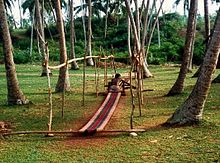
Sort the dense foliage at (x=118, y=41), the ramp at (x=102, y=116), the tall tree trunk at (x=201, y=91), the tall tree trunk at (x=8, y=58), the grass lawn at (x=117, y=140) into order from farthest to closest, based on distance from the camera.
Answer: the dense foliage at (x=118, y=41)
the tall tree trunk at (x=8, y=58)
the ramp at (x=102, y=116)
the tall tree trunk at (x=201, y=91)
the grass lawn at (x=117, y=140)

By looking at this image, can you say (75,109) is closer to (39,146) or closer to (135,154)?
(39,146)

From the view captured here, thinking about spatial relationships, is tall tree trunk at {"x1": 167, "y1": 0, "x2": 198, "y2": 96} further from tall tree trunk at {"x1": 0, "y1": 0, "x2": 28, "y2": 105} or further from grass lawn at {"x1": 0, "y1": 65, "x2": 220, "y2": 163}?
tall tree trunk at {"x1": 0, "y1": 0, "x2": 28, "y2": 105}

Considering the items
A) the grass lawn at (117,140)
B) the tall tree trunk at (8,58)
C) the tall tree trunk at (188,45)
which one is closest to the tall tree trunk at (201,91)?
the grass lawn at (117,140)

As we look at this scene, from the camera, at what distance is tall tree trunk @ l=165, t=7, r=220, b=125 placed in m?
8.74

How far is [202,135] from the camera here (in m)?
8.70

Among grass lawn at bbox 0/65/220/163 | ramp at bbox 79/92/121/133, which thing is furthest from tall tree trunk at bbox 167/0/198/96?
ramp at bbox 79/92/121/133

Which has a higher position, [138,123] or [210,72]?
[210,72]

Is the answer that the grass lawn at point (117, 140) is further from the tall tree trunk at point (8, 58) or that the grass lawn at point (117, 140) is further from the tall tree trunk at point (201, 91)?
the tall tree trunk at point (8, 58)

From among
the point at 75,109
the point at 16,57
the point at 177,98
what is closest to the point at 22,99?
the point at 75,109

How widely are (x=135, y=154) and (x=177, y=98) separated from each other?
6876 millimetres

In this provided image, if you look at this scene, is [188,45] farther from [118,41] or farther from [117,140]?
[118,41]

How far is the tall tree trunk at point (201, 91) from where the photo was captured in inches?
344

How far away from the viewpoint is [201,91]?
906cm

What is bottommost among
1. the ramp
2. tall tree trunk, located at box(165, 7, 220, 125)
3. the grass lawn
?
the grass lawn
